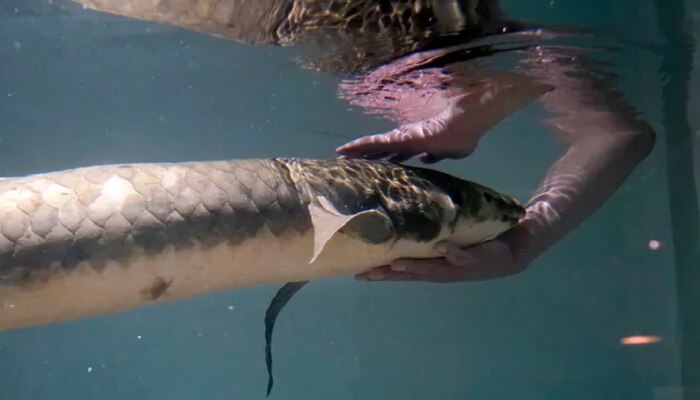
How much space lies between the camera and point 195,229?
3.64m

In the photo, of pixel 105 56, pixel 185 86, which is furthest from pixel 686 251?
pixel 105 56

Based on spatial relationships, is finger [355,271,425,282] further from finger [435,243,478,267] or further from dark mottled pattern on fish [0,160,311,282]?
dark mottled pattern on fish [0,160,311,282]

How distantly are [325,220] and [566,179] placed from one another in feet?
11.6

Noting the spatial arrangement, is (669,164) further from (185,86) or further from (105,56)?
(105,56)

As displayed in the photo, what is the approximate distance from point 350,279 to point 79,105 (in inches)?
527

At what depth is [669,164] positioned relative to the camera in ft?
44.2

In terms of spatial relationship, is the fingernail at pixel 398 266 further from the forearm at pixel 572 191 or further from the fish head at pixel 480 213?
the forearm at pixel 572 191

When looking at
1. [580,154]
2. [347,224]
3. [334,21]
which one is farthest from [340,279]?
[347,224]

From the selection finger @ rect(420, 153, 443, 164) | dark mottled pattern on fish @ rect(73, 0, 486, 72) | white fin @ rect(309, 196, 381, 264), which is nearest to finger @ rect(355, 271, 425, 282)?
white fin @ rect(309, 196, 381, 264)

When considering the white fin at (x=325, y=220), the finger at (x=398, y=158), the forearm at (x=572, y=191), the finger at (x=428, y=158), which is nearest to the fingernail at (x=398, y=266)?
the white fin at (x=325, y=220)

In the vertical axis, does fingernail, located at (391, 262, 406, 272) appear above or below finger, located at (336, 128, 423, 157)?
A: below

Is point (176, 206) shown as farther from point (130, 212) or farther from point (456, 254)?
point (456, 254)

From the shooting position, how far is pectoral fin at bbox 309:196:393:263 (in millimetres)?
3678

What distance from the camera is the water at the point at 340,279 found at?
10.7 metres
